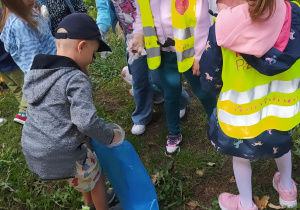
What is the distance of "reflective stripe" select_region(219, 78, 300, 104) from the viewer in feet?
5.65

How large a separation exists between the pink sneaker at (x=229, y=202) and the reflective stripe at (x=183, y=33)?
1156 millimetres

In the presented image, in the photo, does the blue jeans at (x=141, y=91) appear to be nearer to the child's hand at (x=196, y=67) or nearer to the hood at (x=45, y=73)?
the child's hand at (x=196, y=67)

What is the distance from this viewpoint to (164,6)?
2262 millimetres

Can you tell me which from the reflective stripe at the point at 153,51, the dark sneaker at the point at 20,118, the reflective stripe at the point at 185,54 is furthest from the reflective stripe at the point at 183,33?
the dark sneaker at the point at 20,118

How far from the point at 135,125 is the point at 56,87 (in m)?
1.62

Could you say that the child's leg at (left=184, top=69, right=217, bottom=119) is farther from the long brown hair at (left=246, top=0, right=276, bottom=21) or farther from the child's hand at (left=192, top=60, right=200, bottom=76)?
the long brown hair at (left=246, top=0, right=276, bottom=21)

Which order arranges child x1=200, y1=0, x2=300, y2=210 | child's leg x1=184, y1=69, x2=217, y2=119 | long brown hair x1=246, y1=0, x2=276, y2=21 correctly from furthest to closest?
child's leg x1=184, y1=69, x2=217, y2=119
child x1=200, y1=0, x2=300, y2=210
long brown hair x1=246, y1=0, x2=276, y2=21

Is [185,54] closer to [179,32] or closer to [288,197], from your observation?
[179,32]

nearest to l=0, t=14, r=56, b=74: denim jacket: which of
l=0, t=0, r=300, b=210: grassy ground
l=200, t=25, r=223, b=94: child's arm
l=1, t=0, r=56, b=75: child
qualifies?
l=1, t=0, r=56, b=75: child

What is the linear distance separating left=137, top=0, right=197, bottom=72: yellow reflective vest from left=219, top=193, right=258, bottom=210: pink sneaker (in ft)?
3.13

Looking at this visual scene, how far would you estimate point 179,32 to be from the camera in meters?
2.25

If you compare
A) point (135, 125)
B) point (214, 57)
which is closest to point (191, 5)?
point (214, 57)

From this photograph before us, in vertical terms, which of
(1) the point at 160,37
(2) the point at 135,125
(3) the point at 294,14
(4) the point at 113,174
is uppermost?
(3) the point at 294,14

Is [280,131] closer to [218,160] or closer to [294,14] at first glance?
[294,14]
